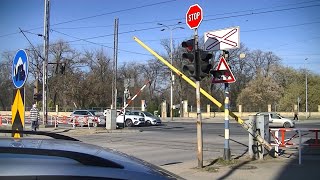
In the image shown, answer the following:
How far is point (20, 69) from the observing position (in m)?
7.51

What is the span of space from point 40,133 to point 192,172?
8.26 metres

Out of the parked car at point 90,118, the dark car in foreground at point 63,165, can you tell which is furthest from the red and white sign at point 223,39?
the parked car at point 90,118

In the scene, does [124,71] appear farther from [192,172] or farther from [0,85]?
[192,172]

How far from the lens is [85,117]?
36.9m

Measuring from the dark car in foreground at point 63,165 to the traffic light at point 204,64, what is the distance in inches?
365

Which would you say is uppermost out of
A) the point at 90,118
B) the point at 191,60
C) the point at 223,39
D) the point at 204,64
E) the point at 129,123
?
the point at 223,39

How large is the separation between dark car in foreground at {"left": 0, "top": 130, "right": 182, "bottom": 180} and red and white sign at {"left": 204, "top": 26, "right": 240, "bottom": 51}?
1059 cm

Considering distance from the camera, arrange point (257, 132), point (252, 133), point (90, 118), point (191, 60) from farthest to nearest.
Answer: point (90, 118), point (257, 132), point (252, 133), point (191, 60)

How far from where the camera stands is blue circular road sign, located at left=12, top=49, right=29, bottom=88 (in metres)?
7.31

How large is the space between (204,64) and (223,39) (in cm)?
160

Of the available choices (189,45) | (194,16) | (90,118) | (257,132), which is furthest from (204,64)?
(90,118)

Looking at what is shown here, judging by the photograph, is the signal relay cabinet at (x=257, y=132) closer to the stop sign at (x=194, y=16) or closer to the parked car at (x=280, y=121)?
the stop sign at (x=194, y=16)

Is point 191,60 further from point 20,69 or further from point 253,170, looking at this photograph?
point 20,69

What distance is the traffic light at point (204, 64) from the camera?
37.7 ft
